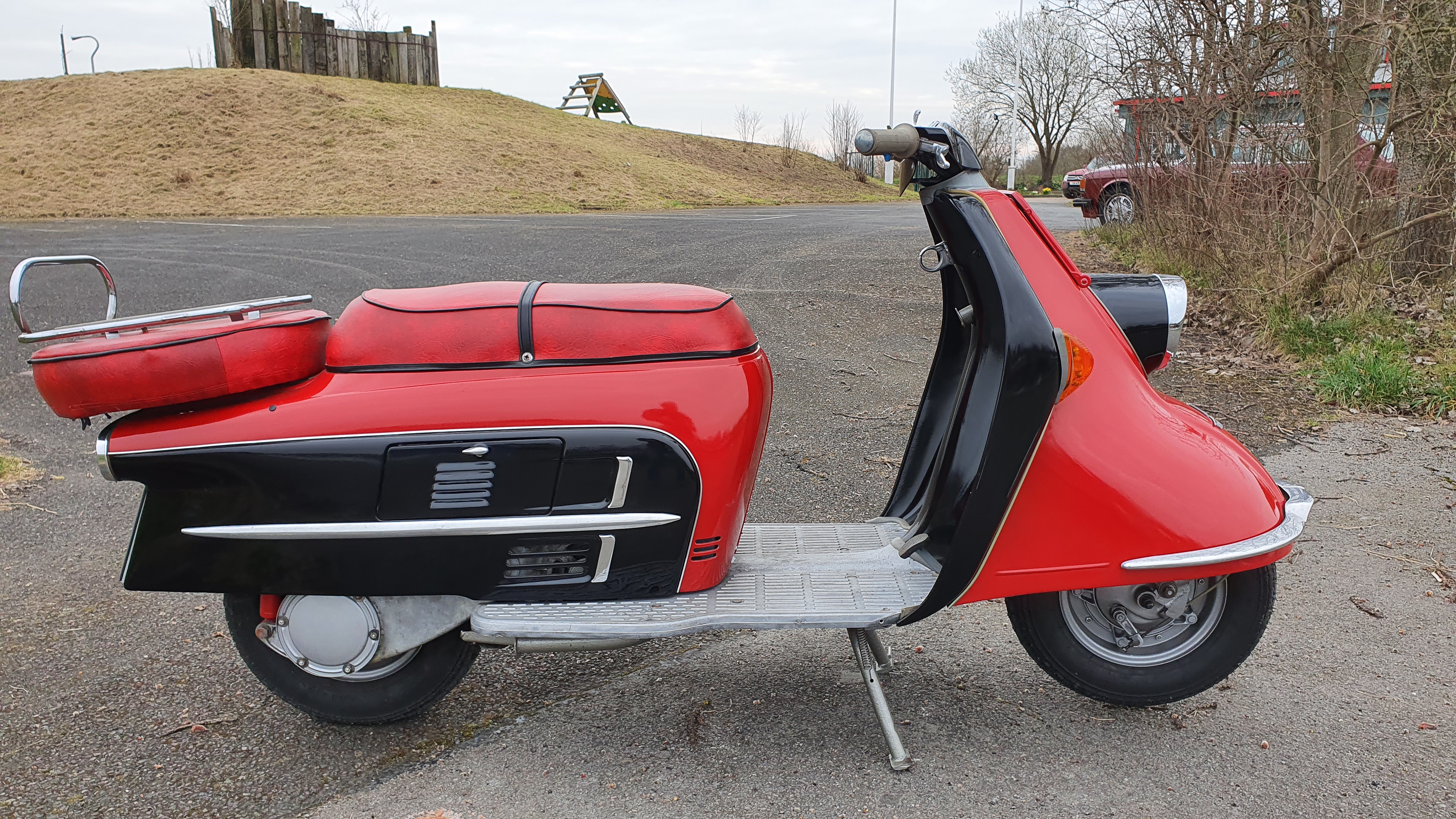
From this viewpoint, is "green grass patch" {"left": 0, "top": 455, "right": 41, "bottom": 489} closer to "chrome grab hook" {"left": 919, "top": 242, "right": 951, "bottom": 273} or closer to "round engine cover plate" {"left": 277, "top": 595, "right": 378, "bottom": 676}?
"round engine cover plate" {"left": 277, "top": 595, "right": 378, "bottom": 676}

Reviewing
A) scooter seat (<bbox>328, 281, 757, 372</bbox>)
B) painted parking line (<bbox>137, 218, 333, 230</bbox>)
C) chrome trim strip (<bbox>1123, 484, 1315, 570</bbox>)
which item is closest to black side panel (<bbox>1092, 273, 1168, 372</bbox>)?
chrome trim strip (<bbox>1123, 484, 1315, 570</bbox>)

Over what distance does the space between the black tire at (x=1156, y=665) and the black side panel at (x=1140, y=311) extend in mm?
604

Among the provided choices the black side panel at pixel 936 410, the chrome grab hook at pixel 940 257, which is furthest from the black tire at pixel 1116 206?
the chrome grab hook at pixel 940 257

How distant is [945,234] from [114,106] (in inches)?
Answer: 985

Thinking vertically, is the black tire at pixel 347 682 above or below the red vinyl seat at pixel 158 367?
below

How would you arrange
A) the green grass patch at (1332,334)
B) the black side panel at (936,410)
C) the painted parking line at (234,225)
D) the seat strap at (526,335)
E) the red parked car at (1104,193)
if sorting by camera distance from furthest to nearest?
the painted parking line at (234,225)
the red parked car at (1104,193)
the green grass patch at (1332,334)
the black side panel at (936,410)
the seat strap at (526,335)

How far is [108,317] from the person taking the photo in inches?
85.5

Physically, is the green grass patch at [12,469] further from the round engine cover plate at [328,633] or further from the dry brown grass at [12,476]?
the round engine cover plate at [328,633]

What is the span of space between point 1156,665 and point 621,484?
55.9 inches

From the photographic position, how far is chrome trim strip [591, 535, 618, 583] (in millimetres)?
2291

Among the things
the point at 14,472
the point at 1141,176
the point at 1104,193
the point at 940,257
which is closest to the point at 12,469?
the point at 14,472

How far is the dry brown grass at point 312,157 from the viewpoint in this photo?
17078 millimetres

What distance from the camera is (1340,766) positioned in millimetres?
2316

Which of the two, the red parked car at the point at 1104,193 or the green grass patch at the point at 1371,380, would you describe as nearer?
the green grass patch at the point at 1371,380
